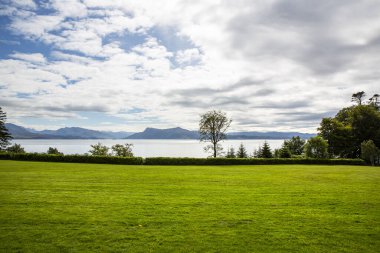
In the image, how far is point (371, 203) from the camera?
→ 10859 mm

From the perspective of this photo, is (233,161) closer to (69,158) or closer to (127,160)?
(127,160)

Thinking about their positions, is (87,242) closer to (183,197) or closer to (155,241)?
(155,241)

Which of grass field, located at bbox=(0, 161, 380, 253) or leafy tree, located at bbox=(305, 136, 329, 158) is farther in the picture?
leafy tree, located at bbox=(305, 136, 329, 158)

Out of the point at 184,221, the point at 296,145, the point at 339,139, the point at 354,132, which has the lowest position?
the point at 184,221

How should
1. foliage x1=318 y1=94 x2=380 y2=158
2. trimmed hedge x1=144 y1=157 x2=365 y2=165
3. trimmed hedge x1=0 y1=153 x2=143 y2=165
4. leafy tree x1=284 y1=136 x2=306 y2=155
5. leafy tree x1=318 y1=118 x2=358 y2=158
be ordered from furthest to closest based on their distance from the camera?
1. leafy tree x1=284 y1=136 x2=306 y2=155
2. leafy tree x1=318 y1=118 x2=358 y2=158
3. foliage x1=318 y1=94 x2=380 y2=158
4. trimmed hedge x1=144 y1=157 x2=365 y2=165
5. trimmed hedge x1=0 y1=153 x2=143 y2=165

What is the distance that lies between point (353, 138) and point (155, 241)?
65.1 metres

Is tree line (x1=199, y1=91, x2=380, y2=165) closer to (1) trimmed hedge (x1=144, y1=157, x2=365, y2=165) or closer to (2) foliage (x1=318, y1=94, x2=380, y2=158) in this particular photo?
(2) foliage (x1=318, y1=94, x2=380, y2=158)

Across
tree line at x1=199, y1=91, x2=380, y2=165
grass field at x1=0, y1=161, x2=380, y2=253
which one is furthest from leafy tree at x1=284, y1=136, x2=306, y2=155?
grass field at x1=0, y1=161, x2=380, y2=253

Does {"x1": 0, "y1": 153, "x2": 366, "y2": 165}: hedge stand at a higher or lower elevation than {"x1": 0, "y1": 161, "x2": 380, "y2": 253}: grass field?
higher

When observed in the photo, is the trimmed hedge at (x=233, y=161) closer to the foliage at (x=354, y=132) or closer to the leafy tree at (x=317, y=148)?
the leafy tree at (x=317, y=148)

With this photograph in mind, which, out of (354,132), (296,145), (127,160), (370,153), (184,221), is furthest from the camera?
(296,145)

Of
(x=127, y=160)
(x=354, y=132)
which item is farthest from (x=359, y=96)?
(x=127, y=160)

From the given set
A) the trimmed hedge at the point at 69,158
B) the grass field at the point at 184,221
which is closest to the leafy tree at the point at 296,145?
the trimmed hedge at the point at 69,158

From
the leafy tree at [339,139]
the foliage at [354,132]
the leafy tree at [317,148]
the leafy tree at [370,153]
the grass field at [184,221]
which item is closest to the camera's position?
the grass field at [184,221]
